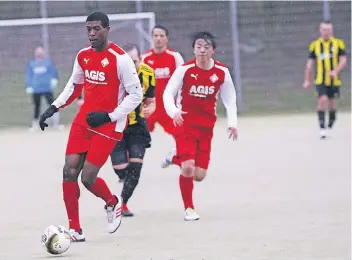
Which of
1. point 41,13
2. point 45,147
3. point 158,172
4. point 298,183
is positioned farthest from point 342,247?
point 41,13

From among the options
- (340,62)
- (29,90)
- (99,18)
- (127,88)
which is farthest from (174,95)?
(29,90)

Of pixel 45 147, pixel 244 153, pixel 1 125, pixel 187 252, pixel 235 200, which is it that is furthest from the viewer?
pixel 1 125

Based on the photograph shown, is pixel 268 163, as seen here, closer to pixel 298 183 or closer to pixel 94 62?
pixel 298 183

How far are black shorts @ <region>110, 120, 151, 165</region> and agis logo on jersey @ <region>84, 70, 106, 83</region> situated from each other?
1863mm

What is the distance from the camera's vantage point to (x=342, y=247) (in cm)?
789

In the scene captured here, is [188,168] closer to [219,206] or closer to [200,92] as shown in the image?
[200,92]

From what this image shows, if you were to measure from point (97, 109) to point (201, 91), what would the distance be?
1692mm

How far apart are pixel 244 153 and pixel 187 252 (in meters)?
7.72

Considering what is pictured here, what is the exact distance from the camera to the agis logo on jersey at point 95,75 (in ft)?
27.6

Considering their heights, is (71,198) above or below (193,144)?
below

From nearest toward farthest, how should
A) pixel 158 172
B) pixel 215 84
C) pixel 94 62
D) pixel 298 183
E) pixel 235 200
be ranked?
pixel 94 62 → pixel 215 84 → pixel 235 200 → pixel 298 183 → pixel 158 172

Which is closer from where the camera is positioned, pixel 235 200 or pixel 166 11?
pixel 235 200

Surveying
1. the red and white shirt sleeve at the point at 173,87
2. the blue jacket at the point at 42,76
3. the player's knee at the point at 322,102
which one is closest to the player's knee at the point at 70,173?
the red and white shirt sleeve at the point at 173,87

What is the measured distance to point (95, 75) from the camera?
27.7 feet
